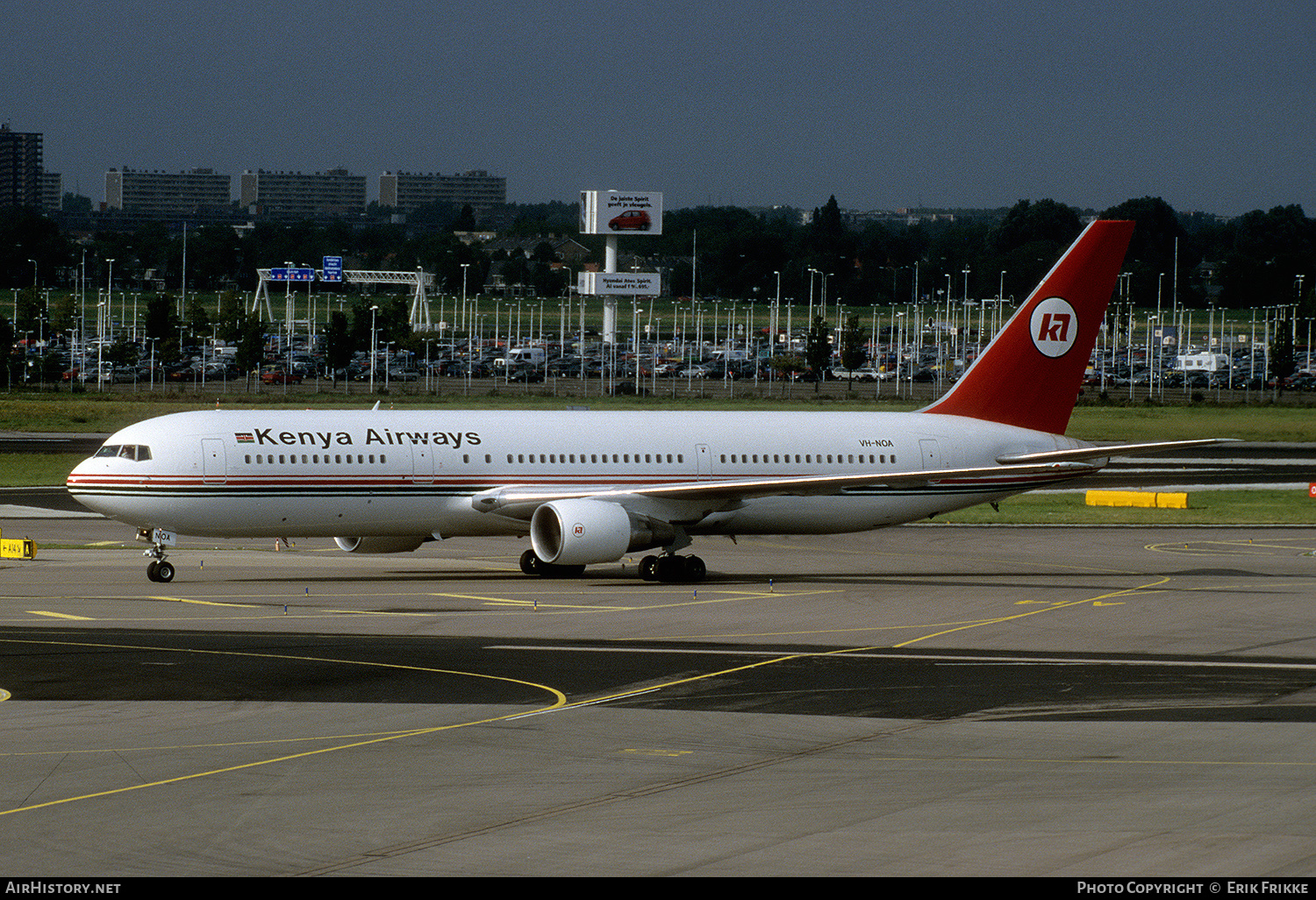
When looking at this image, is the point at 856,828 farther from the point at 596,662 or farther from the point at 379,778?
the point at 596,662

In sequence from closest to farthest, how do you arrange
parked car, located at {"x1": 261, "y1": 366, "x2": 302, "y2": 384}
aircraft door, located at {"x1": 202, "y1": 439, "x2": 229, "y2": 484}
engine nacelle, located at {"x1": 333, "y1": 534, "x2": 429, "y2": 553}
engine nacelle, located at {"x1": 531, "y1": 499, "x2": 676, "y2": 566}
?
aircraft door, located at {"x1": 202, "y1": 439, "x2": 229, "y2": 484} < engine nacelle, located at {"x1": 531, "y1": 499, "x2": 676, "y2": 566} < engine nacelle, located at {"x1": 333, "y1": 534, "x2": 429, "y2": 553} < parked car, located at {"x1": 261, "y1": 366, "x2": 302, "y2": 384}

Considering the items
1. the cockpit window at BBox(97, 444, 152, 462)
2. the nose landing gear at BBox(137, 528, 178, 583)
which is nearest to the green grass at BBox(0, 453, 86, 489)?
the cockpit window at BBox(97, 444, 152, 462)

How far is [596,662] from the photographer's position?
96.1 ft

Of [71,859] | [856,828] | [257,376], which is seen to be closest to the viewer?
[71,859]

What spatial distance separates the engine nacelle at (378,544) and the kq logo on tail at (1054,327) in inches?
810

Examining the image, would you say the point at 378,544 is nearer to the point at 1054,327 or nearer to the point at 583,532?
the point at 583,532

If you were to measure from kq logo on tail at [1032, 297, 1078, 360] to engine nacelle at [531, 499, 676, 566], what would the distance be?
1553 cm

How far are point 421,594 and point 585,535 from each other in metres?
4.75

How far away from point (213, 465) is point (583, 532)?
9.76 metres

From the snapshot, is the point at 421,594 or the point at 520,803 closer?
the point at 520,803

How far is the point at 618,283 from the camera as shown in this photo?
195 metres

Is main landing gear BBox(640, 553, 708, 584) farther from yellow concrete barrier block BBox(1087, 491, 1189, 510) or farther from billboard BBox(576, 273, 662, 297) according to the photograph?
billboard BBox(576, 273, 662, 297)

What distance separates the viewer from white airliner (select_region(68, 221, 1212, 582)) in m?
41.5
